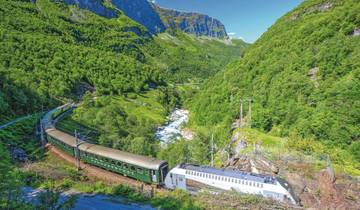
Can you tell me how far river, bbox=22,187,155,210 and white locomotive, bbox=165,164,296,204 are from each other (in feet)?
22.2

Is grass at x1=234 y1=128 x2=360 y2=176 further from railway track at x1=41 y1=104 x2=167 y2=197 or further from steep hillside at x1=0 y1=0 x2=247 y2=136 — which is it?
steep hillside at x1=0 y1=0 x2=247 y2=136

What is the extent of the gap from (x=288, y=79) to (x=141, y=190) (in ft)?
180

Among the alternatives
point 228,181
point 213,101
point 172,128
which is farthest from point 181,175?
point 172,128

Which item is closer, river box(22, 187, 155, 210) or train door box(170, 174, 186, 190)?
river box(22, 187, 155, 210)

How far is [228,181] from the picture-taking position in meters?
33.0

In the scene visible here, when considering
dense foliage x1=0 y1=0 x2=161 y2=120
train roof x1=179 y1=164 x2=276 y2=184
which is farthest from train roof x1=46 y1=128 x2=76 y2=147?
train roof x1=179 y1=164 x2=276 y2=184

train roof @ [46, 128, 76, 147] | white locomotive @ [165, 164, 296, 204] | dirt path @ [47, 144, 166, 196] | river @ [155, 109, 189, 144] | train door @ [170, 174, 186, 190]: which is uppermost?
train roof @ [46, 128, 76, 147]

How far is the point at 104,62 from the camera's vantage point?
6614 inches

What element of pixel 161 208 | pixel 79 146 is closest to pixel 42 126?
pixel 79 146

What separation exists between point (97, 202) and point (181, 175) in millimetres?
10207

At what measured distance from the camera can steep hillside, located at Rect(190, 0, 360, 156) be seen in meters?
54.0

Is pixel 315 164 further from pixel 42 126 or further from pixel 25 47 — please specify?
pixel 25 47

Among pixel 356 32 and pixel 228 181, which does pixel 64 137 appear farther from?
pixel 356 32

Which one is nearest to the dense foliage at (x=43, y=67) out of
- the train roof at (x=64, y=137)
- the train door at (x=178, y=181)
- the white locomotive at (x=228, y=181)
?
the train roof at (x=64, y=137)
